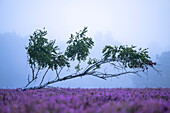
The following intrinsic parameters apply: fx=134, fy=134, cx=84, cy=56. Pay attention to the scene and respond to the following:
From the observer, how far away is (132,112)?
2467 mm

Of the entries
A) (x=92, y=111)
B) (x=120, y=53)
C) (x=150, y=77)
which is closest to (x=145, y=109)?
(x=92, y=111)

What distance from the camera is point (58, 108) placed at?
2600 millimetres

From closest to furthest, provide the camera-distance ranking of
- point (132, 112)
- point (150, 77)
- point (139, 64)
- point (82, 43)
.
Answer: point (132, 112) < point (139, 64) < point (82, 43) < point (150, 77)

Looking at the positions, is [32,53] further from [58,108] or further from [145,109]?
[145,109]

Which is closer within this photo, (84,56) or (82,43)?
(82,43)

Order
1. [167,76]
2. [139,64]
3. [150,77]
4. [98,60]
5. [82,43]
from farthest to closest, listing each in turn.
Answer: [150,77] < [167,76] < [82,43] < [98,60] < [139,64]

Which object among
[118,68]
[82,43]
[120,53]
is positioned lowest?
[118,68]

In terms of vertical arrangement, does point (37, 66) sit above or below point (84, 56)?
below

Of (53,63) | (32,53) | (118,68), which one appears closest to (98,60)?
(118,68)

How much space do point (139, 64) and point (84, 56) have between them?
4273 millimetres

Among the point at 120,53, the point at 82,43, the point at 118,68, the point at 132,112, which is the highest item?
the point at 82,43

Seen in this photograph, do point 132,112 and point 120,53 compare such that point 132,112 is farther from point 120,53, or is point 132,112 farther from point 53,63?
point 53,63

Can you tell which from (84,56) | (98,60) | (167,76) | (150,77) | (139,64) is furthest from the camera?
(150,77)

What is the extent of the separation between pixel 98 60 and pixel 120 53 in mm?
1573
